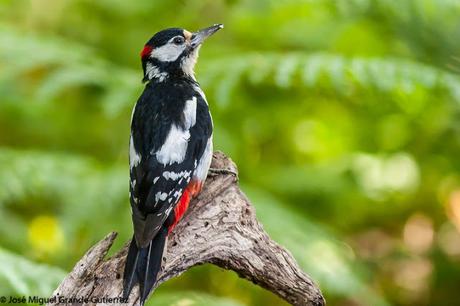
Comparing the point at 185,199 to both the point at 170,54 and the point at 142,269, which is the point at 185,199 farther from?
the point at 170,54

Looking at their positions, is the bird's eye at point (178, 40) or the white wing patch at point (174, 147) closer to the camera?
the white wing patch at point (174, 147)

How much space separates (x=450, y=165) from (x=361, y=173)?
52 cm

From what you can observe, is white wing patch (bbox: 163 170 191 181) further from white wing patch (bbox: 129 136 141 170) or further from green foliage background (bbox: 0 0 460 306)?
green foliage background (bbox: 0 0 460 306)

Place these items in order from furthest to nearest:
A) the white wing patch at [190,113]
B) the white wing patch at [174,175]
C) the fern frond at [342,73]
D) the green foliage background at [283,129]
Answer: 1. the green foliage background at [283,129]
2. the fern frond at [342,73]
3. the white wing patch at [190,113]
4. the white wing patch at [174,175]

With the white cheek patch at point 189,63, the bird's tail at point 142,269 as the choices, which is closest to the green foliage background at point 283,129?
the white cheek patch at point 189,63

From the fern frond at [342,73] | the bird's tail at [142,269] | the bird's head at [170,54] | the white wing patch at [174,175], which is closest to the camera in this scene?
the bird's tail at [142,269]

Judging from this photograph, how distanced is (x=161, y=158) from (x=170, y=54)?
2.39ft

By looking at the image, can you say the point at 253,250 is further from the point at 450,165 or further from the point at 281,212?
the point at 450,165

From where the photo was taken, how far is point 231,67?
421 cm

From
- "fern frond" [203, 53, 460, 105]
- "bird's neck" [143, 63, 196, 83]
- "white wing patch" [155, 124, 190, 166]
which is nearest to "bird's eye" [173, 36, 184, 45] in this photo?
"bird's neck" [143, 63, 196, 83]

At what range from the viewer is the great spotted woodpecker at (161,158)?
8.93 feet

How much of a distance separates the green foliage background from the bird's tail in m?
0.90

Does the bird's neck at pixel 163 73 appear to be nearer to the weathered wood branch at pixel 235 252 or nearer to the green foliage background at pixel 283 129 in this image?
the green foliage background at pixel 283 129

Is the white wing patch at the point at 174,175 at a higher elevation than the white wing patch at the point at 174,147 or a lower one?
lower
